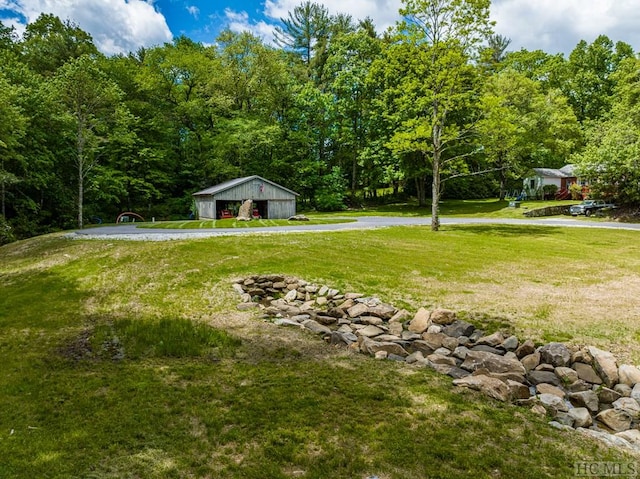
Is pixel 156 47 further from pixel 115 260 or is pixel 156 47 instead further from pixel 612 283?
pixel 612 283

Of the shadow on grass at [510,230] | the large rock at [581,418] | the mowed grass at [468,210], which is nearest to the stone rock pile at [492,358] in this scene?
the large rock at [581,418]

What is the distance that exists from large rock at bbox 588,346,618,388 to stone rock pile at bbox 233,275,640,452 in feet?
0.04

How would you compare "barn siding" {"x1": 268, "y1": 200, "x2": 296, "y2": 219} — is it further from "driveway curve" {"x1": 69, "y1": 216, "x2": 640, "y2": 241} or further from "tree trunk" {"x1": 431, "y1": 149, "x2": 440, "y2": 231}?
"tree trunk" {"x1": 431, "y1": 149, "x2": 440, "y2": 231}

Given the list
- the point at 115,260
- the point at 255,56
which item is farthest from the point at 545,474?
the point at 255,56

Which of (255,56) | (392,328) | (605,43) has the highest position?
(605,43)

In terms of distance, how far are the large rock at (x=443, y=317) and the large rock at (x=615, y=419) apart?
10.5 feet

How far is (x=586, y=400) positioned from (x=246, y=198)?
99.1 ft

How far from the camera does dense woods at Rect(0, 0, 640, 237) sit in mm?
27156

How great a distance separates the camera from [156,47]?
40.6 m

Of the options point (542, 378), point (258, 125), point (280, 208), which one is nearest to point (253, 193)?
point (280, 208)

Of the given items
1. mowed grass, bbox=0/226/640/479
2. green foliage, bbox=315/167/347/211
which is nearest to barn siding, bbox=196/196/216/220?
green foliage, bbox=315/167/347/211

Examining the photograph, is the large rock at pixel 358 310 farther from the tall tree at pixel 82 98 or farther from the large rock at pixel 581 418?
the tall tree at pixel 82 98

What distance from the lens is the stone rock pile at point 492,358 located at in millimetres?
4754

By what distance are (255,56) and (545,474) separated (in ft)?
147
